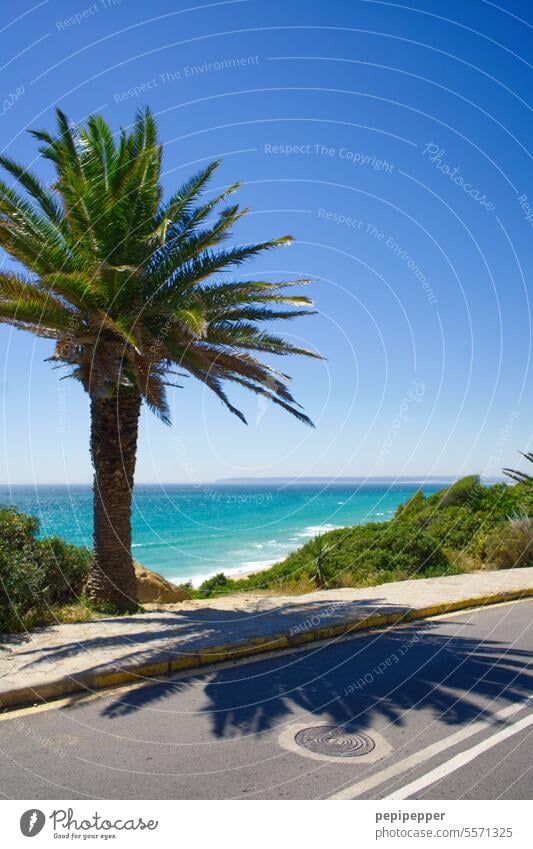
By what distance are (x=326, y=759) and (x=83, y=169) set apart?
951 centimetres

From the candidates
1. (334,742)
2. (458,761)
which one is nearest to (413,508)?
(334,742)

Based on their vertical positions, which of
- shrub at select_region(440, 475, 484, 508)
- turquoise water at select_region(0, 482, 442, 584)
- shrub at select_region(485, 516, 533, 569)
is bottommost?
turquoise water at select_region(0, 482, 442, 584)

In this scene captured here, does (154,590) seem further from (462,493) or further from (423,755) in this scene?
(462,493)

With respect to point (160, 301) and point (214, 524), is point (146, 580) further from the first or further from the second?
point (214, 524)

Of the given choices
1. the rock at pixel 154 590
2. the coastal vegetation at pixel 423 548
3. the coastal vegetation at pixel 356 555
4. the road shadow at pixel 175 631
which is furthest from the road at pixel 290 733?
the coastal vegetation at pixel 423 548

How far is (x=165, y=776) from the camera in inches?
169

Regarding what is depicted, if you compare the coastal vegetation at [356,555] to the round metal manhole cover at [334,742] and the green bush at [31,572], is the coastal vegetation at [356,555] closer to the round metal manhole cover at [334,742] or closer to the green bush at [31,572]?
the green bush at [31,572]

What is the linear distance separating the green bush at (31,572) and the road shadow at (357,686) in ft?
10.1

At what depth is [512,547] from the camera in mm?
18109

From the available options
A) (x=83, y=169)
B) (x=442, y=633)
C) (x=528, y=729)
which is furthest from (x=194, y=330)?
(x=528, y=729)

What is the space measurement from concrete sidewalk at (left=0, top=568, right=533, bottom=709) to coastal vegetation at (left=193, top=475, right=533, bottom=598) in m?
4.05

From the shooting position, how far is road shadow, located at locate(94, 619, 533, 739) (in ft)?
18.4

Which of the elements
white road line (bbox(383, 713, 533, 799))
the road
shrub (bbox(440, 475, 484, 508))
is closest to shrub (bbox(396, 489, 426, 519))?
shrub (bbox(440, 475, 484, 508))
